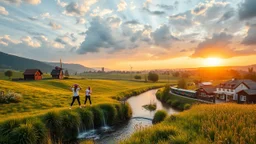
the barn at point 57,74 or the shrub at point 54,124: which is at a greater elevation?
the barn at point 57,74

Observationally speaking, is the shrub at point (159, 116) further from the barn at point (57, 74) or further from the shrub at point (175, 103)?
the barn at point (57, 74)

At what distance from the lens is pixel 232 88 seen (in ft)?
206

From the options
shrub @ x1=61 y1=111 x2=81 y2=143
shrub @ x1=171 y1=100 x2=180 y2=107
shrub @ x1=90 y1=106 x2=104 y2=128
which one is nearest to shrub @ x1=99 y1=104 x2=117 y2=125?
shrub @ x1=90 y1=106 x2=104 y2=128

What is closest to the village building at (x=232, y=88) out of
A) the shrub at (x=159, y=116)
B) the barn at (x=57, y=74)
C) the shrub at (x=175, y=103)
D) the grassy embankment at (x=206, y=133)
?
the shrub at (x=175, y=103)

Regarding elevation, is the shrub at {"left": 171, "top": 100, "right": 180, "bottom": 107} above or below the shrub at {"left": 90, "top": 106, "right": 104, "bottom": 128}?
below

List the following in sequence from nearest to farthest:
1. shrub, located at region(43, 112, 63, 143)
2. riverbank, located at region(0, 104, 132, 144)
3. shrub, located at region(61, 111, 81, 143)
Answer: riverbank, located at region(0, 104, 132, 144)
shrub, located at region(43, 112, 63, 143)
shrub, located at region(61, 111, 81, 143)

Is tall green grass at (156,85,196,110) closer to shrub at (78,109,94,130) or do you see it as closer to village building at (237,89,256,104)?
village building at (237,89,256,104)

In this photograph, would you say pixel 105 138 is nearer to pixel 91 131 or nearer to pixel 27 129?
pixel 91 131

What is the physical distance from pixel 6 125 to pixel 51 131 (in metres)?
4.68

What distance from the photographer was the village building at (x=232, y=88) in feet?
198

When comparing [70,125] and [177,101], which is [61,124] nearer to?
[70,125]

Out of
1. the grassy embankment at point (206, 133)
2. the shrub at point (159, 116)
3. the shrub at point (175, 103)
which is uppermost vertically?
the grassy embankment at point (206, 133)

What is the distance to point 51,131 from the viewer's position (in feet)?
72.6

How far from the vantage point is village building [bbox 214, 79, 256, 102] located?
A: 60.4 m
